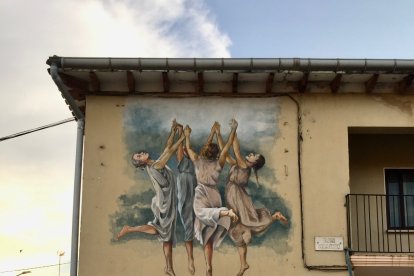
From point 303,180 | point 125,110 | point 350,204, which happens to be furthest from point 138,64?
point 350,204

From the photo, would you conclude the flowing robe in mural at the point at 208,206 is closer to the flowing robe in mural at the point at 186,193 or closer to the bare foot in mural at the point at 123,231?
the flowing robe in mural at the point at 186,193

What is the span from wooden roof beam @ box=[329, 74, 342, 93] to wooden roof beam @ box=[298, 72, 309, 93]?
1.72 ft

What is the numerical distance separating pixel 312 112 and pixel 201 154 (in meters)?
2.43

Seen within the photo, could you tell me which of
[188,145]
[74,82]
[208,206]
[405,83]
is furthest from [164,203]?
[405,83]

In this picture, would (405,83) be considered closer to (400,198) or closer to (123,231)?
(400,198)

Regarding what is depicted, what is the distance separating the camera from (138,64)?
12398mm

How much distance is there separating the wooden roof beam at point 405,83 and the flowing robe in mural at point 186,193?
455 cm

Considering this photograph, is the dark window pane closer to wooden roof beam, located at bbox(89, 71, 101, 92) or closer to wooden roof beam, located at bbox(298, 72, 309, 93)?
wooden roof beam, located at bbox(298, 72, 309, 93)

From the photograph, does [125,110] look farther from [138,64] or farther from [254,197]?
[254,197]

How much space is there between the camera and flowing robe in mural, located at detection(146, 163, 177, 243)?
12.6 meters

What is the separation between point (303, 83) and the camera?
13016 millimetres

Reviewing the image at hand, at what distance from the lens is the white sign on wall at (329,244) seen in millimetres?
12523

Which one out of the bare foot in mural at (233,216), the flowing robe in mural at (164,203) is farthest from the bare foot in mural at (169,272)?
the bare foot in mural at (233,216)

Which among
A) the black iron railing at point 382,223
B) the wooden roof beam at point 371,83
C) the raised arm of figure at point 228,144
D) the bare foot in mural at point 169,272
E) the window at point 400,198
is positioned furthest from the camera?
the window at point 400,198
